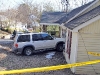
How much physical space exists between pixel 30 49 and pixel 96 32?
23.8ft

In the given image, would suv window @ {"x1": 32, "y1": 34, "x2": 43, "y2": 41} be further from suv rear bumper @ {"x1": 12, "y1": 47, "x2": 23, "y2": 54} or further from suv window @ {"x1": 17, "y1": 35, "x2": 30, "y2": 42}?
suv rear bumper @ {"x1": 12, "y1": 47, "x2": 23, "y2": 54}

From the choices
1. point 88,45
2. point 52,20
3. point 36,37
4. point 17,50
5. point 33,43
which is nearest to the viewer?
point 88,45

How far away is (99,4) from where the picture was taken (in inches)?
579

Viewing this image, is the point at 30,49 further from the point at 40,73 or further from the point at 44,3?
the point at 44,3

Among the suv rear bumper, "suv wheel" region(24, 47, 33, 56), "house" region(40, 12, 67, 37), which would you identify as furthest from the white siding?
"house" region(40, 12, 67, 37)

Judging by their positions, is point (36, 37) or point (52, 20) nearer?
point (36, 37)

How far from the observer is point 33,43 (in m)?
16.7

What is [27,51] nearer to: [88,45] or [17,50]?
[17,50]

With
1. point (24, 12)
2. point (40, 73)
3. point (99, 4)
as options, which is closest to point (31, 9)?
point (24, 12)

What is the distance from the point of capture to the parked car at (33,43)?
53.2ft

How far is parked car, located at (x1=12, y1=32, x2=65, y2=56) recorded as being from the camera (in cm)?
1622

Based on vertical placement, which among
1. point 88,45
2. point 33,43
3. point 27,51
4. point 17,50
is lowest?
point 27,51

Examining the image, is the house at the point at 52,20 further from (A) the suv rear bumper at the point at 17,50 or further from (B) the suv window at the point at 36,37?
(A) the suv rear bumper at the point at 17,50

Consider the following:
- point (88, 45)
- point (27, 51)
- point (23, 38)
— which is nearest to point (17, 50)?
point (27, 51)
